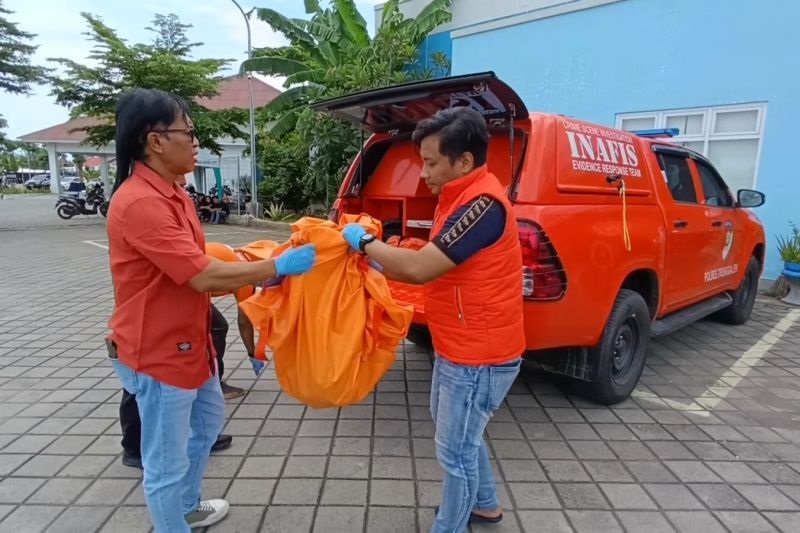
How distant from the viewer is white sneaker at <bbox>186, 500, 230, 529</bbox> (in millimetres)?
2357

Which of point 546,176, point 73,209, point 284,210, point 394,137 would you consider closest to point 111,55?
point 73,209

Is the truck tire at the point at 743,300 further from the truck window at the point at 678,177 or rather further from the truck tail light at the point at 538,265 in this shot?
the truck tail light at the point at 538,265

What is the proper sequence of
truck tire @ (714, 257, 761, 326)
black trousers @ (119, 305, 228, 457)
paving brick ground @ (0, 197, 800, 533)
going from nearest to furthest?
paving brick ground @ (0, 197, 800, 533)
black trousers @ (119, 305, 228, 457)
truck tire @ (714, 257, 761, 326)

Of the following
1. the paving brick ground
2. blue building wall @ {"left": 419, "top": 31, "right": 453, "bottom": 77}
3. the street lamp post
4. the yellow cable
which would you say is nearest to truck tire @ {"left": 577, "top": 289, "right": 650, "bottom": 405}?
the paving brick ground

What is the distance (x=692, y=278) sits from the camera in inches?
172

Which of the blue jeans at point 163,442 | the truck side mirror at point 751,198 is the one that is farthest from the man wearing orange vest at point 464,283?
the truck side mirror at point 751,198

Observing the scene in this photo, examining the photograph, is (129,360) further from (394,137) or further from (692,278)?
(692,278)

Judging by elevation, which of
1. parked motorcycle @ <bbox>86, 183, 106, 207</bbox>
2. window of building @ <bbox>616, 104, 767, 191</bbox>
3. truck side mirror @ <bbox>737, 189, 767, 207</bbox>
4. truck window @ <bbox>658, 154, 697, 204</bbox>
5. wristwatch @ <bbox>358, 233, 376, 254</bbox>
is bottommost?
parked motorcycle @ <bbox>86, 183, 106, 207</bbox>

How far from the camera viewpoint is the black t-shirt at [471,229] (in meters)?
1.86

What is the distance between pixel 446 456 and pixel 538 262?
1246 millimetres

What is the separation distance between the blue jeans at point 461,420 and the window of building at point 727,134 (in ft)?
23.7

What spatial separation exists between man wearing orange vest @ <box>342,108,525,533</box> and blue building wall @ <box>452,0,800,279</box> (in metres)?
7.05

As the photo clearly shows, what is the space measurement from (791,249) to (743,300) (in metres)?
1.66

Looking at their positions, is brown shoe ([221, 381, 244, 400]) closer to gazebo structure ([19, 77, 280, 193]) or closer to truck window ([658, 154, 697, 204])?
truck window ([658, 154, 697, 204])
